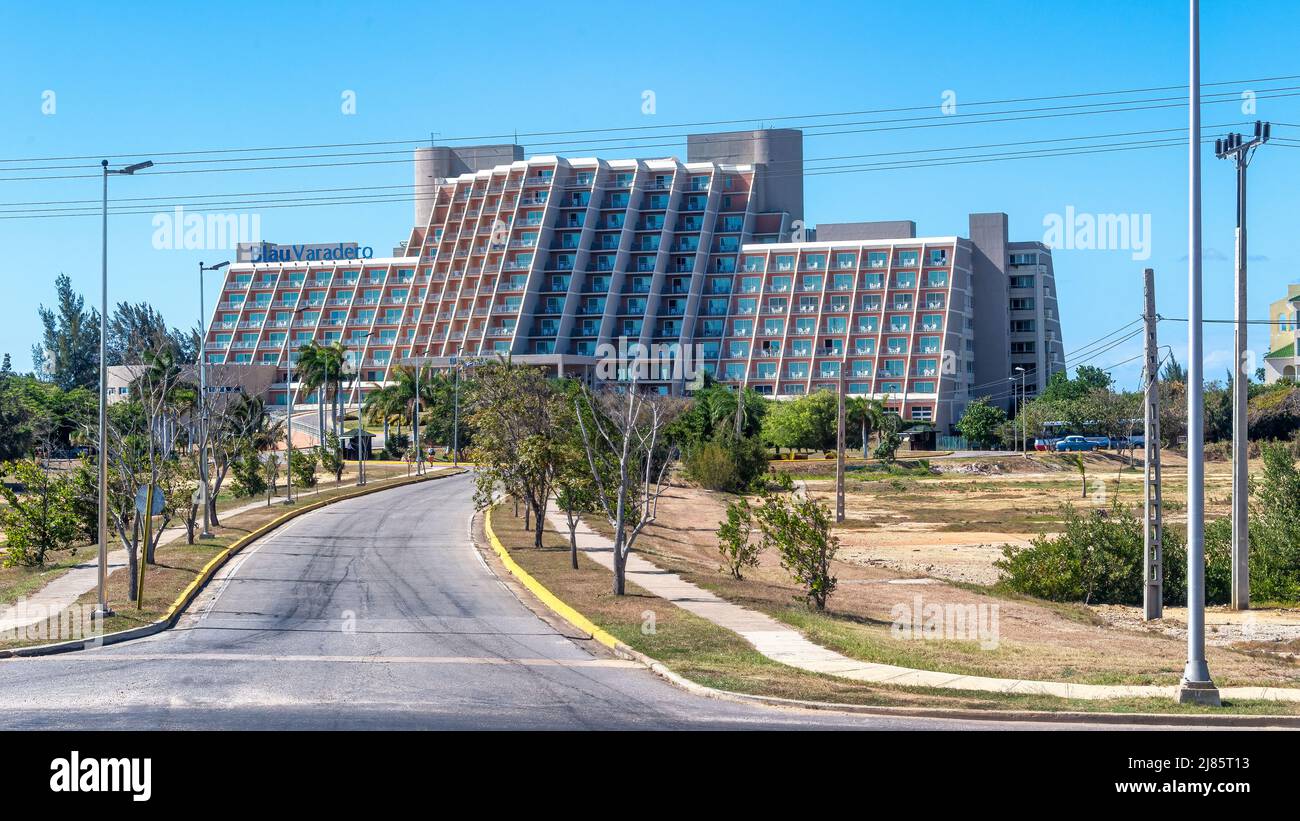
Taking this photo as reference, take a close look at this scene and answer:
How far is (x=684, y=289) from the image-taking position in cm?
15038

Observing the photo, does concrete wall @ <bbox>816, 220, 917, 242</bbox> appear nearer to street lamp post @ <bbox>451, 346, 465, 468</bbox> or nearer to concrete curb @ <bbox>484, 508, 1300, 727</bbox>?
street lamp post @ <bbox>451, 346, 465, 468</bbox>

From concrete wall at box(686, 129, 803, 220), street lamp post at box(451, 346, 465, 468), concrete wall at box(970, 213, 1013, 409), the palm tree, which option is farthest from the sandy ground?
concrete wall at box(686, 129, 803, 220)

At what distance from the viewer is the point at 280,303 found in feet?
535

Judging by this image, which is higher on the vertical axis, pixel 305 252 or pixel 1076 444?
pixel 305 252

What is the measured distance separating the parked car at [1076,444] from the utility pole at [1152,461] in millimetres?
97162

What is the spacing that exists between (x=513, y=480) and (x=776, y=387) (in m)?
102

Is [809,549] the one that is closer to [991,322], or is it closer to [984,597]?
[984,597]

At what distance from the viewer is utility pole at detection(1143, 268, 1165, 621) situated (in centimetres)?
2817

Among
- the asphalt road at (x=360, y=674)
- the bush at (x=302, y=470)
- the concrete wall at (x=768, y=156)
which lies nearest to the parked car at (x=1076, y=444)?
the concrete wall at (x=768, y=156)

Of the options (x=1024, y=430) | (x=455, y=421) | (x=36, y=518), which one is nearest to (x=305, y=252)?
(x=455, y=421)

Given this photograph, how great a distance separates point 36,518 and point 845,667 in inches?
1186

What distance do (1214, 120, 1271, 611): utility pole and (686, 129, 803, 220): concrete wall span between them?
12191cm
